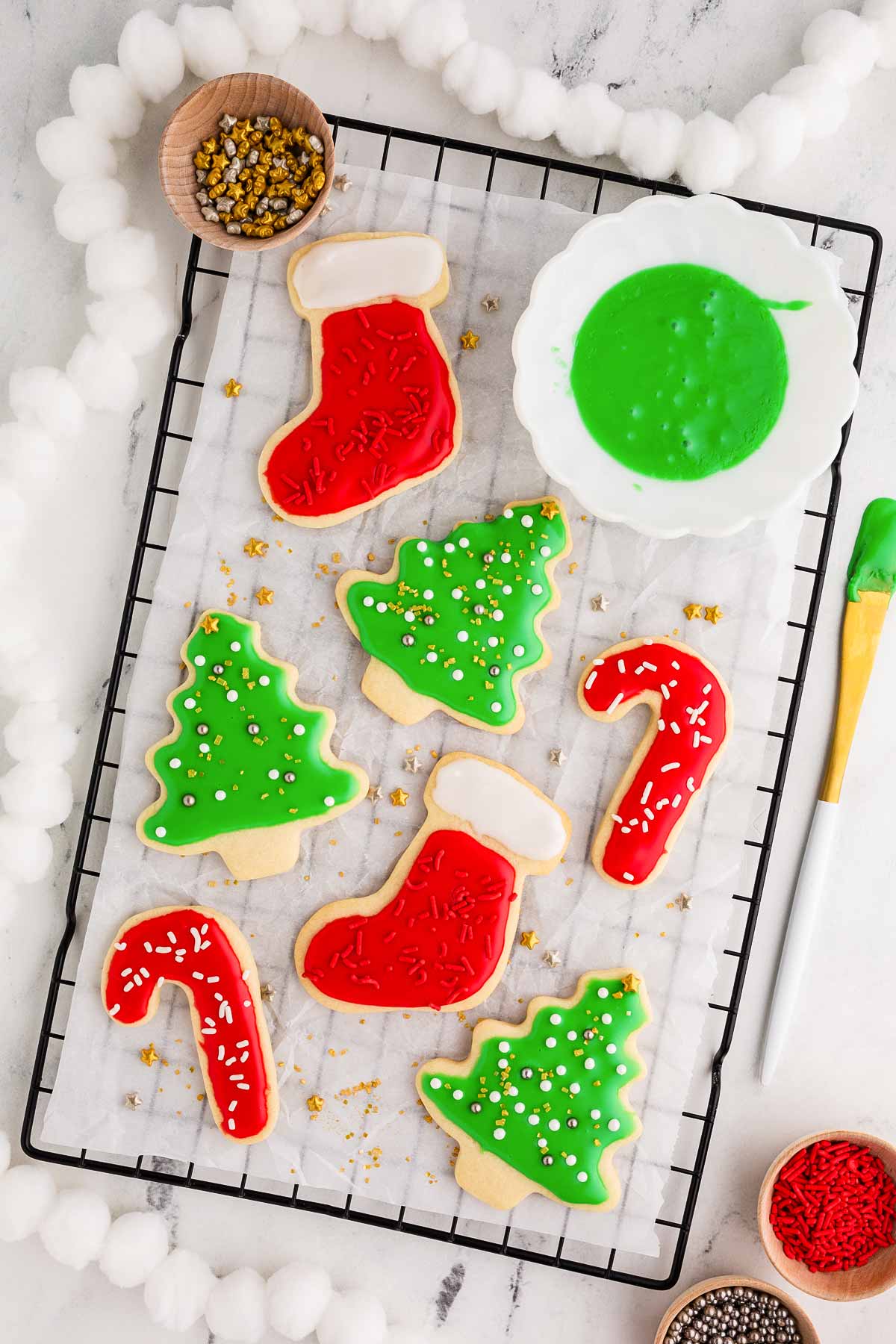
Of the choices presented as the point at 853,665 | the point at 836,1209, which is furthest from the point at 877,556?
the point at 836,1209

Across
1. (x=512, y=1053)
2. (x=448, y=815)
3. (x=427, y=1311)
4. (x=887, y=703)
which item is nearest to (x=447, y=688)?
(x=448, y=815)

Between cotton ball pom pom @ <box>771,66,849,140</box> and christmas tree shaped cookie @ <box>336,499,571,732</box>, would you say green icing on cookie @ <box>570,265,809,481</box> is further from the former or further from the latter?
cotton ball pom pom @ <box>771,66,849,140</box>

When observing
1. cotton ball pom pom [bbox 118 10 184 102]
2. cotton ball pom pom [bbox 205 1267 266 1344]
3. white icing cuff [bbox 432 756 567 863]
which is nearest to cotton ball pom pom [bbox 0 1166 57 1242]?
Result: cotton ball pom pom [bbox 205 1267 266 1344]

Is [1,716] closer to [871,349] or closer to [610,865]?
[610,865]

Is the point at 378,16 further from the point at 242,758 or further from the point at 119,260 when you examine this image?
the point at 242,758

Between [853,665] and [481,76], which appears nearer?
[481,76]

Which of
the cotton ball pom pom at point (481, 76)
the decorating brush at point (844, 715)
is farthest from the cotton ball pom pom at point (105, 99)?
the decorating brush at point (844, 715)
